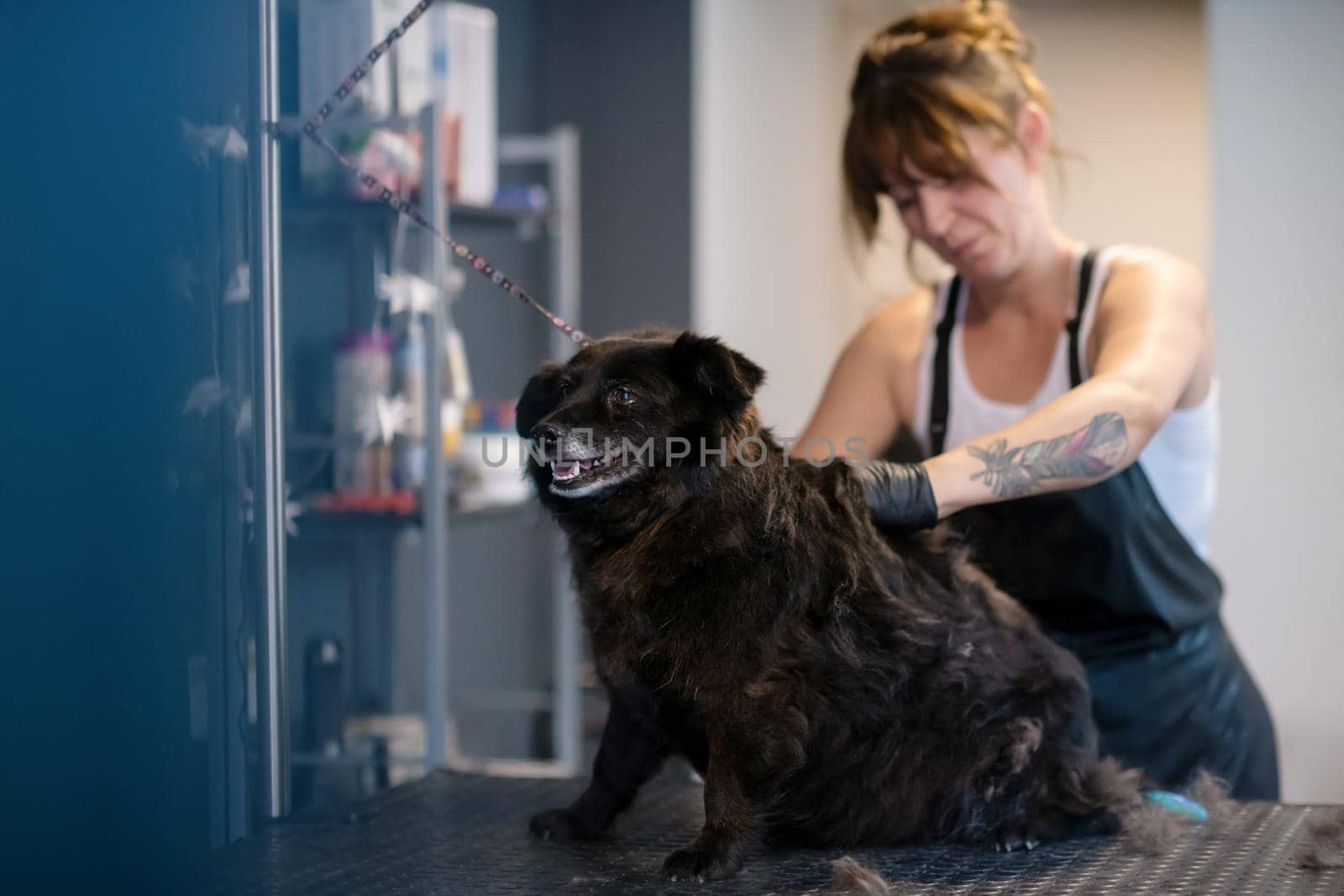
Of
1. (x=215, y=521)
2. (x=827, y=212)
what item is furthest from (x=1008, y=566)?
(x=827, y=212)

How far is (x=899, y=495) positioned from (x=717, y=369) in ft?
0.84

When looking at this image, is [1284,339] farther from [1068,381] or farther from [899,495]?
[899,495]

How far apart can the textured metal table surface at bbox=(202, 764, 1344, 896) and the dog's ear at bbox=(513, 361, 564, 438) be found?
17.5 inches

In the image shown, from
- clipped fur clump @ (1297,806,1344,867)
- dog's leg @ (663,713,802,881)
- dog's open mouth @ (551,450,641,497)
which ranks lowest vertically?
clipped fur clump @ (1297,806,1344,867)

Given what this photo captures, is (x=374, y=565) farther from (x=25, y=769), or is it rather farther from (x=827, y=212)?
(x=827, y=212)

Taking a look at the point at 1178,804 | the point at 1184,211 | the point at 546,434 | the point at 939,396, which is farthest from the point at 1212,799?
the point at 1184,211

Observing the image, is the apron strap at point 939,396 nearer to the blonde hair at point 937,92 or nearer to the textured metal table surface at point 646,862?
the blonde hair at point 937,92

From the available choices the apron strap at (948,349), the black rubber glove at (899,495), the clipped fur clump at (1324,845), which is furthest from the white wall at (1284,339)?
the black rubber glove at (899,495)

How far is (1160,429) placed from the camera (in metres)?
1.68

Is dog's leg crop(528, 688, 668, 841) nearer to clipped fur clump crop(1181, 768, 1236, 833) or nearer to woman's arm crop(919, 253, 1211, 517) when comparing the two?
woman's arm crop(919, 253, 1211, 517)

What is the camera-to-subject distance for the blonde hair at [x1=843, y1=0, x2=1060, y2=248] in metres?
1.68

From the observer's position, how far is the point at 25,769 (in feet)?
3.07

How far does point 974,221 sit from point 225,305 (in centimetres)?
108

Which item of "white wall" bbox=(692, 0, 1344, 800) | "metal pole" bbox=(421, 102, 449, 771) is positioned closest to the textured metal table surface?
"metal pole" bbox=(421, 102, 449, 771)
